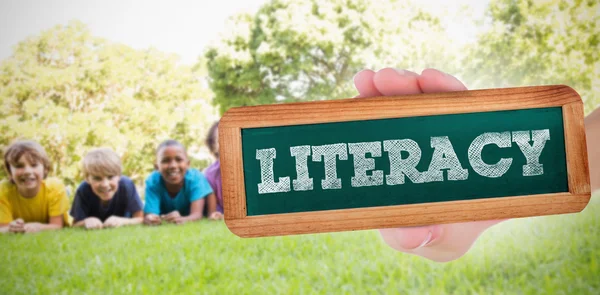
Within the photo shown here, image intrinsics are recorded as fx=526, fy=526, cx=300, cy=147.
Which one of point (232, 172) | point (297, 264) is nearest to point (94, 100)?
point (297, 264)

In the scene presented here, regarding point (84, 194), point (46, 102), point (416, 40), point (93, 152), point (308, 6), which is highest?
point (308, 6)

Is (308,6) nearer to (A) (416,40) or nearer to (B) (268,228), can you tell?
(A) (416,40)

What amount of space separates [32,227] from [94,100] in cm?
321

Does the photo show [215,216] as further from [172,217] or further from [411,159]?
[411,159]

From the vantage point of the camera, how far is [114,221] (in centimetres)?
370

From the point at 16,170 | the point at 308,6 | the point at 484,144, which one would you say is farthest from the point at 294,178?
the point at 308,6

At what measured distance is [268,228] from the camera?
85 cm

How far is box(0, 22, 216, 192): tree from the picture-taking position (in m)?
6.14

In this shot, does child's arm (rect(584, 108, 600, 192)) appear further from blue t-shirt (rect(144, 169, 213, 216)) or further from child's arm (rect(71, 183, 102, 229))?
child's arm (rect(71, 183, 102, 229))

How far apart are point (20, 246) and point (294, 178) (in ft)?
10.4

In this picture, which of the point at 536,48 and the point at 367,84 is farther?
the point at 536,48

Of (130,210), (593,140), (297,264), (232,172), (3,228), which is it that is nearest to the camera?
(232,172)

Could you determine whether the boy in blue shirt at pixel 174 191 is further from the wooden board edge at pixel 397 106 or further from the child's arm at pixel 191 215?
the wooden board edge at pixel 397 106

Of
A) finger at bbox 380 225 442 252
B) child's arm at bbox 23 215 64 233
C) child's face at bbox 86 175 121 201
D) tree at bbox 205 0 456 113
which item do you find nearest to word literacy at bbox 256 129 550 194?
finger at bbox 380 225 442 252
